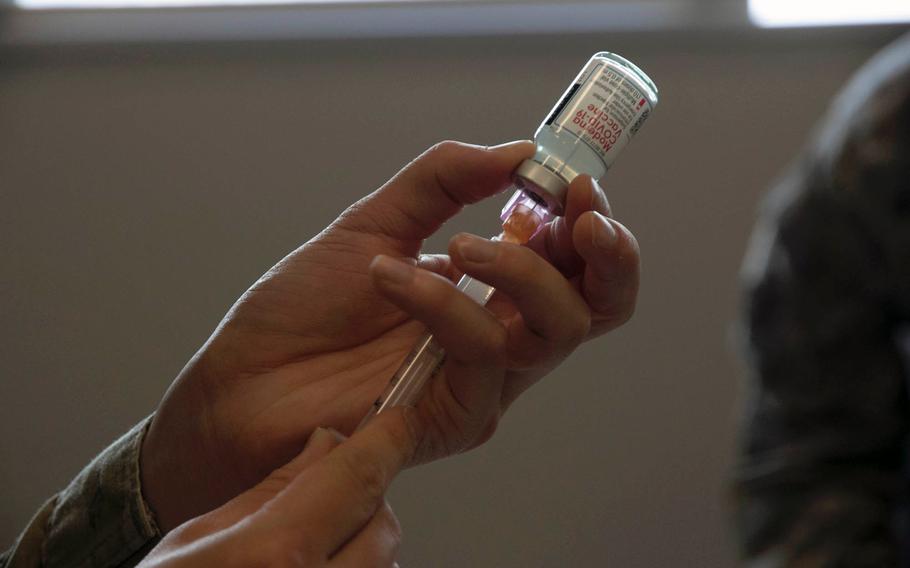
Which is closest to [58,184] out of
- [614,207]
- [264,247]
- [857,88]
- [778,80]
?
[264,247]

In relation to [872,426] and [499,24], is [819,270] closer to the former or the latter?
[872,426]

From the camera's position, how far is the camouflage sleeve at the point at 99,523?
2.88 feet

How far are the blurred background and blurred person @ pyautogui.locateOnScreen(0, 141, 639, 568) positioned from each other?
0.57 metres

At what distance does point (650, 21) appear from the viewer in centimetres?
141

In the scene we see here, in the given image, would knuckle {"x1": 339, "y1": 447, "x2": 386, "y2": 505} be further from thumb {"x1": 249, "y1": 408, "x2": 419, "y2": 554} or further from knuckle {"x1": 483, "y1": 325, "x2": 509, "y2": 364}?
knuckle {"x1": 483, "y1": 325, "x2": 509, "y2": 364}

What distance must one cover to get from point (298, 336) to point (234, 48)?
28.8 inches

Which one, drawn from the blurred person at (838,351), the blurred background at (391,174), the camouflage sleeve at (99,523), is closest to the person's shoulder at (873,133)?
the blurred person at (838,351)

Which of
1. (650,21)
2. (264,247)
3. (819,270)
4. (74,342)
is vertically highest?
(650,21)

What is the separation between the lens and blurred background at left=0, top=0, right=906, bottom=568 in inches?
56.1

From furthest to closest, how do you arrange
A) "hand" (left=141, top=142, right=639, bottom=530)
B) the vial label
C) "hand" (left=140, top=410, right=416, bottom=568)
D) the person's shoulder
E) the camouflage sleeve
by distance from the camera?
the camouflage sleeve → "hand" (left=141, top=142, right=639, bottom=530) → the vial label → "hand" (left=140, top=410, right=416, bottom=568) → the person's shoulder

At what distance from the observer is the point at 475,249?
2.20 ft

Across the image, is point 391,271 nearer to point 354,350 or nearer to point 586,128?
point 586,128

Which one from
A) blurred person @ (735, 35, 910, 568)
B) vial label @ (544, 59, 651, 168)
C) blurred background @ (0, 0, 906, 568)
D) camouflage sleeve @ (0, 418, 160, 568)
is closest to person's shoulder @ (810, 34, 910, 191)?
blurred person @ (735, 35, 910, 568)

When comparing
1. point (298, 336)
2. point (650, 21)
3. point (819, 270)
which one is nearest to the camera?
point (819, 270)
